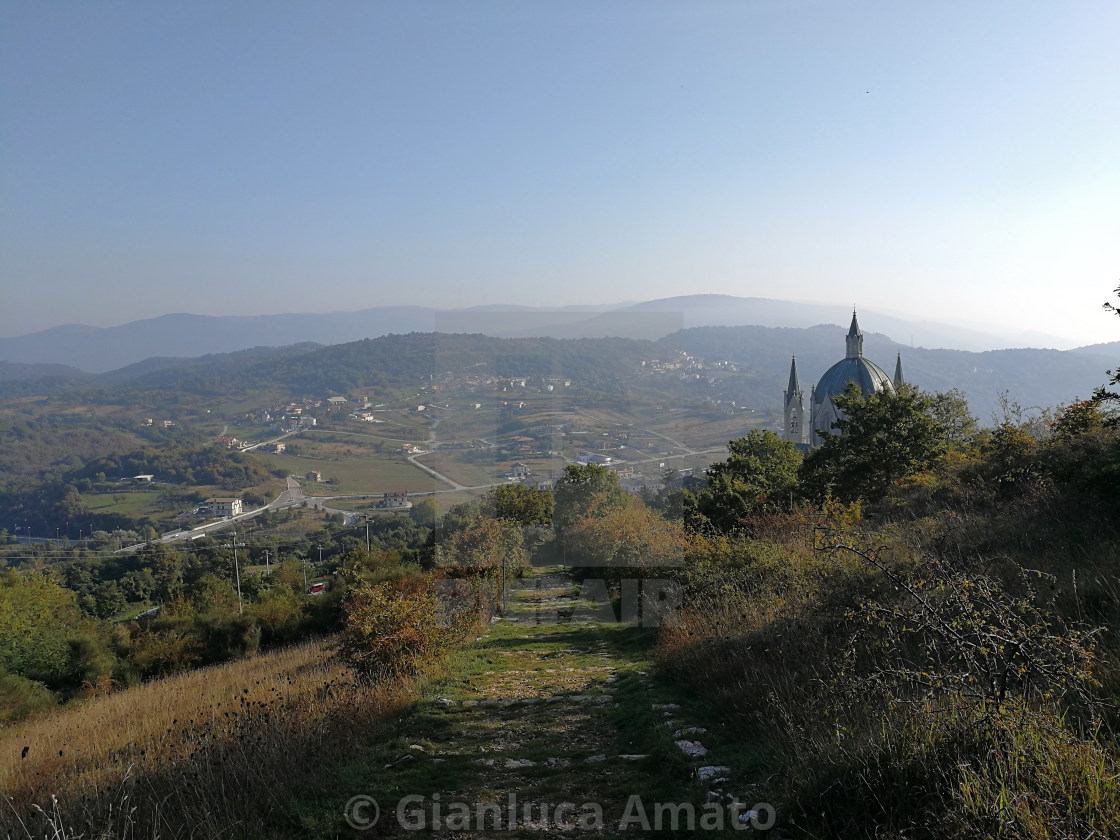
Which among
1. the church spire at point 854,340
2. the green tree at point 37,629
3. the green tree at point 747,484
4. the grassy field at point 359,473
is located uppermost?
the church spire at point 854,340

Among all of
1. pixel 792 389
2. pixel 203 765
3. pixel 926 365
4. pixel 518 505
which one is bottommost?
pixel 518 505

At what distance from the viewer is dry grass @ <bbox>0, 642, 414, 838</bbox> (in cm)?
346

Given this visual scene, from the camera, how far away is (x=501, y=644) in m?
11.0

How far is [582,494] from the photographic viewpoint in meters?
31.7

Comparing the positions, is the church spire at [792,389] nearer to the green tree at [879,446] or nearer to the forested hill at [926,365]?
the forested hill at [926,365]

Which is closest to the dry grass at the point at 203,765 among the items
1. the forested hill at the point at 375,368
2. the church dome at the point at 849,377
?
the forested hill at the point at 375,368

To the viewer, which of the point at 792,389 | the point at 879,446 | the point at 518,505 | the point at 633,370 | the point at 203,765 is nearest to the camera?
the point at 203,765

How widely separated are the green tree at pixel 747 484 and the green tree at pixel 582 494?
5.13 metres

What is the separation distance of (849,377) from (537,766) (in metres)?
59.6

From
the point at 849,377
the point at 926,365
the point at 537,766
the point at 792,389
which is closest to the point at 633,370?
the point at 537,766

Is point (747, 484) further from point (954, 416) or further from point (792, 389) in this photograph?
point (792, 389)

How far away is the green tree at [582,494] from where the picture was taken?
29109 mm

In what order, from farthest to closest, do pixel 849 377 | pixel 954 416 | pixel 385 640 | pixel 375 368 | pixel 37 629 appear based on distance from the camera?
pixel 375 368, pixel 849 377, pixel 954 416, pixel 37 629, pixel 385 640

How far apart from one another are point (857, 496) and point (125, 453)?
308ft
